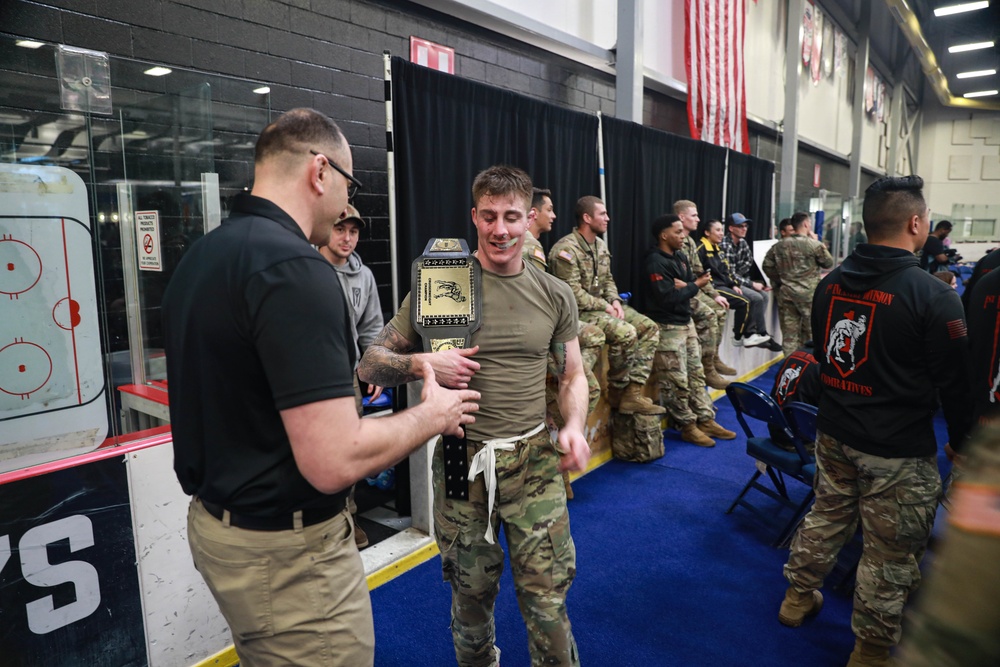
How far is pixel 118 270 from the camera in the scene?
2.19 m

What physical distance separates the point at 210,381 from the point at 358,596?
0.54 metres

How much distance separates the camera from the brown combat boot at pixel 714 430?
4.96m

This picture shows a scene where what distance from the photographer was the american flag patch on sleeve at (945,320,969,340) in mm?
1989

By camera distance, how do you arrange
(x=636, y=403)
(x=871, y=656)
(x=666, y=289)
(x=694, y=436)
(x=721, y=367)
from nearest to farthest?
(x=871, y=656) < (x=636, y=403) < (x=666, y=289) < (x=694, y=436) < (x=721, y=367)

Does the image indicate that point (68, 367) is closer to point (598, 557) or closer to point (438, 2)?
point (598, 557)

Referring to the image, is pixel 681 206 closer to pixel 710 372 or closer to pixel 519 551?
pixel 710 372

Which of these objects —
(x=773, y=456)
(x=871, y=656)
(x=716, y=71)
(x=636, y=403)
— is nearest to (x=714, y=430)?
(x=636, y=403)

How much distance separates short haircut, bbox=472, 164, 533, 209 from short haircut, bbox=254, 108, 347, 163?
2.17 ft

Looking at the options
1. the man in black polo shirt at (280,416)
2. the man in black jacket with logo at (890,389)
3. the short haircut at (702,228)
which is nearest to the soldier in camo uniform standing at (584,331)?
the man in black jacket with logo at (890,389)

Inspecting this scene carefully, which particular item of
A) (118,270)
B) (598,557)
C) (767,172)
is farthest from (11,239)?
(767,172)

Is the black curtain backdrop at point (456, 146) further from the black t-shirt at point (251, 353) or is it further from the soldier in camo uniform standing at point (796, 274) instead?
the soldier in camo uniform standing at point (796, 274)

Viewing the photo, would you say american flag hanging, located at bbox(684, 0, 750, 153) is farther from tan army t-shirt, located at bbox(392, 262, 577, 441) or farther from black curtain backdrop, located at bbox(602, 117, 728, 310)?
tan army t-shirt, located at bbox(392, 262, 577, 441)

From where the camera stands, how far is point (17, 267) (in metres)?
1.89

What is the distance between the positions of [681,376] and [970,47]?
1262 cm
